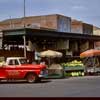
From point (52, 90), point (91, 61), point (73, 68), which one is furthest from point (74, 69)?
point (52, 90)

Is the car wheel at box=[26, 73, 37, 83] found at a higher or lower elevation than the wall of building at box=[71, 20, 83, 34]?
lower

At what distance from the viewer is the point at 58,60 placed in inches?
1779

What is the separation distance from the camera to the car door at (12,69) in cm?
2890

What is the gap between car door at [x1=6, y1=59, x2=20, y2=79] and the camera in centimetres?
2890

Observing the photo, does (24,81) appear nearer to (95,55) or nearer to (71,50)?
(95,55)

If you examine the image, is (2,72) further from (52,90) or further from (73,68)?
(73,68)

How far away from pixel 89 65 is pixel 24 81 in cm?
1214

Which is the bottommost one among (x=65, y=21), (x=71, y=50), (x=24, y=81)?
(x=24, y=81)

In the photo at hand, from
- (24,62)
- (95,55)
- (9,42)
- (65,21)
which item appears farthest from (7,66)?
(65,21)

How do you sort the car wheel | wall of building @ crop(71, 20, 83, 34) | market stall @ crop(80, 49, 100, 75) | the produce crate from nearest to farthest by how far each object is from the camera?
the car wheel → the produce crate → market stall @ crop(80, 49, 100, 75) → wall of building @ crop(71, 20, 83, 34)

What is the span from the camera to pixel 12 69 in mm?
29000

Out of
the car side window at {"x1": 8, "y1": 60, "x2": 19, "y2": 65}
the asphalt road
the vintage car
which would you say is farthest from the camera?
the car side window at {"x1": 8, "y1": 60, "x2": 19, "y2": 65}

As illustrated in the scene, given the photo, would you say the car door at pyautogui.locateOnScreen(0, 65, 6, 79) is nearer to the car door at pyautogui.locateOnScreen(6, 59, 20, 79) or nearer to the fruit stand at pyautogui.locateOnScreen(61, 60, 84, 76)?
the car door at pyautogui.locateOnScreen(6, 59, 20, 79)

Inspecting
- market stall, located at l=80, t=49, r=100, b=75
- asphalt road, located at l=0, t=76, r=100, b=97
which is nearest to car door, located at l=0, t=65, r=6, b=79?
asphalt road, located at l=0, t=76, r=100, b=97
